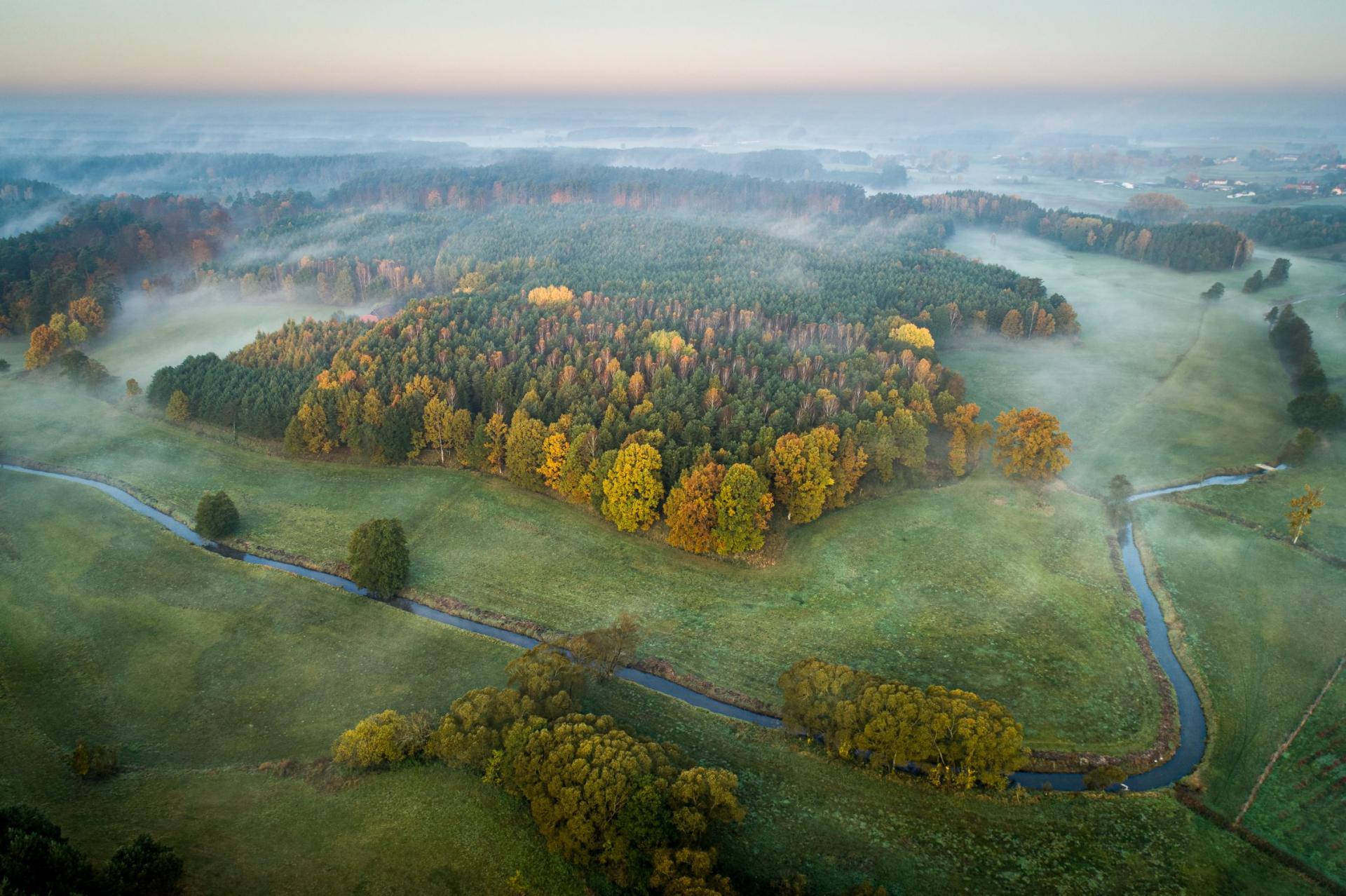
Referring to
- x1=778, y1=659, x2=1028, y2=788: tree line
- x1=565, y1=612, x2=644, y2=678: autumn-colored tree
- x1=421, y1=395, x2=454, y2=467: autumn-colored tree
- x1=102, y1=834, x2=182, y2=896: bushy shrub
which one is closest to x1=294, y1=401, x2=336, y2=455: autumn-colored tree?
x1=421, y1=395, x2=454, y2=467: autumn-colored tree

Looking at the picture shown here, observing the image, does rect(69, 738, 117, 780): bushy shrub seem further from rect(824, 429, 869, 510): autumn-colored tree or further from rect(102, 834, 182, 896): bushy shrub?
rect(824, 429, 869, 510): autumn-colored tree

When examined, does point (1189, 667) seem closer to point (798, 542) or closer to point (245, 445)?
point (798, 542)

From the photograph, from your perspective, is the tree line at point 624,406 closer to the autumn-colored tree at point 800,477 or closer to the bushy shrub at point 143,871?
the autumn-colored tree at point 800,477

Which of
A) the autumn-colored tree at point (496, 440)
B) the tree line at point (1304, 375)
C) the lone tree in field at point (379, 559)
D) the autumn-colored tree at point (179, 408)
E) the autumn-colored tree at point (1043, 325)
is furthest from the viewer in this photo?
the autumn-colored tree at point (1043, 325)

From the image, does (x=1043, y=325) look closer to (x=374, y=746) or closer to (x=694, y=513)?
(x=694, y=513)

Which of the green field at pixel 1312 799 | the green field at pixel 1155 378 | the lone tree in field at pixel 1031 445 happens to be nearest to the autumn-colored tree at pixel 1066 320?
the green field at pixel 1155 378

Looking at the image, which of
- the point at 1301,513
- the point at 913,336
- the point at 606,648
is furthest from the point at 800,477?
the point at 913,336

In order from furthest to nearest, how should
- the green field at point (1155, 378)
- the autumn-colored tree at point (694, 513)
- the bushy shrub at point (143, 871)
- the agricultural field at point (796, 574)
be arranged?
the green field at point (1155, 378) < the autumn-colored tree at point (694, 513) < the agricultural field at point (796, 574) < the bushy shrub at point (143, 871)

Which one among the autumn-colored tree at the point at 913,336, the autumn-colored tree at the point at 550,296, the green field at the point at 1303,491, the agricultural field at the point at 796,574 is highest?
the autumn-colored tree at the point at 550,296
